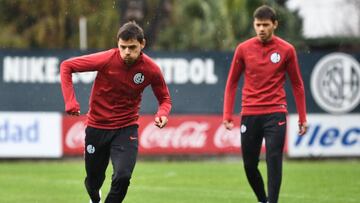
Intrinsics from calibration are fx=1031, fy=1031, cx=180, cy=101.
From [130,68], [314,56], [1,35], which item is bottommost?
[1,35]

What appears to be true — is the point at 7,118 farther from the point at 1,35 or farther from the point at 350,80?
the point at 1,35

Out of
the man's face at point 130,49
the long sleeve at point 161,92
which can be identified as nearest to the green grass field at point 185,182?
the long sleeve at point 161,92

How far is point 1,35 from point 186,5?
8.82 m

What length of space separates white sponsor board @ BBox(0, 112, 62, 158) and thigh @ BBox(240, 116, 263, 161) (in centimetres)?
1171

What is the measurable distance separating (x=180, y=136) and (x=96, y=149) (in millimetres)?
12389

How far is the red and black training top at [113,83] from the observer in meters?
11.0

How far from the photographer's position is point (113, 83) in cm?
1101

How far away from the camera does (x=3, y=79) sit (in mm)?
23484

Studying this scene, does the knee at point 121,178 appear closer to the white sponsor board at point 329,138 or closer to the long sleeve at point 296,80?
the long sleeve at point 296,80

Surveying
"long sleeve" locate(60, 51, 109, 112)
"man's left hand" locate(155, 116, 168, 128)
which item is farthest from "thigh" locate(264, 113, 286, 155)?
"long sleeve" locate(60, 51, 109, 112)

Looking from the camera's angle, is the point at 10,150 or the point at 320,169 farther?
the point at 10,150

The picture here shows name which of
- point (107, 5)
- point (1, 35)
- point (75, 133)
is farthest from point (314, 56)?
point (1, 35)

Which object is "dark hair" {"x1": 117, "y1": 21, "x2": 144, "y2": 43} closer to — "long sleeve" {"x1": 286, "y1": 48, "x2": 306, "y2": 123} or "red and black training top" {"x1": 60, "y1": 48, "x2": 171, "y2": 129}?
"red and black training top" {"x1": 60, "y1": 48, "x2": 171, "y2": 129}

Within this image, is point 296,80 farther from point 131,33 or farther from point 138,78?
point 131,33
